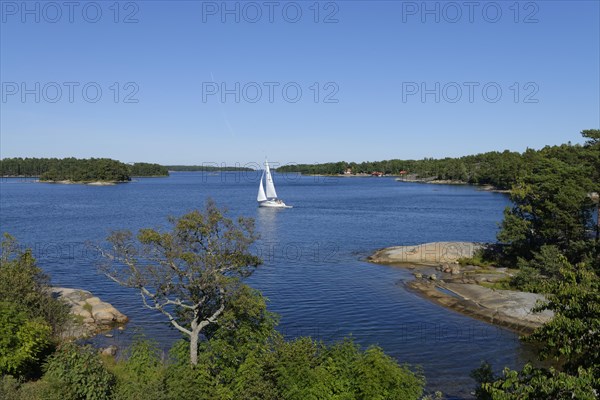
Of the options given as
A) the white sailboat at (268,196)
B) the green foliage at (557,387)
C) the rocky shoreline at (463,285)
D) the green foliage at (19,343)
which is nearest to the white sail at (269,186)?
the white sailboat at (268,196)

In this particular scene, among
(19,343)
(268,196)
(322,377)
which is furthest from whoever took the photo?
(268,196)

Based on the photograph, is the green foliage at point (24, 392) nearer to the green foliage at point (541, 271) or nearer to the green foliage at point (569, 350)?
the green foliage at point (569, 350)

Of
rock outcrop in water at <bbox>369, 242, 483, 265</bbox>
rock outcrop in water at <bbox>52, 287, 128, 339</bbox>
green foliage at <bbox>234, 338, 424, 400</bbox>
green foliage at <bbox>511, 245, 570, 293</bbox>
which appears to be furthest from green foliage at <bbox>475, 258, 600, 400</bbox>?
rock outcrop in water at <bbox>369, 242, 483, 265</bbox>

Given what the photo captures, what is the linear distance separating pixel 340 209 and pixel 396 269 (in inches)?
2756

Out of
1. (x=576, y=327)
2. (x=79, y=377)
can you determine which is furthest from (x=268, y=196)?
(x=576, y=327)

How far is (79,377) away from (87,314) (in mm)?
21939

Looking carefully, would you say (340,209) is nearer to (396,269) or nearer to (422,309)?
(396,269)

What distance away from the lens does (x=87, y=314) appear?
41.0 metres

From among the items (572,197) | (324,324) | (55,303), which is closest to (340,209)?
(572,197)

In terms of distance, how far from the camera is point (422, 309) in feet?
151

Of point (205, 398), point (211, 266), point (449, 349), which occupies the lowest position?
point (449, 349)

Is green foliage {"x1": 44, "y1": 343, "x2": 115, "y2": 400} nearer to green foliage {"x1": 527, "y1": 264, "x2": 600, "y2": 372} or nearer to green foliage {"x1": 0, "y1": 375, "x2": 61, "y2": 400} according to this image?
green foliage {"x1": 0, "y1": 375, "x2": 61, "y2": 400}

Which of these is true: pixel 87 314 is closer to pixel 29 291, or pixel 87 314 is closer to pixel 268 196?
pixel 29 291

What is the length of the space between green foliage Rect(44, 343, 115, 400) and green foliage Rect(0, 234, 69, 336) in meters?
8.31
